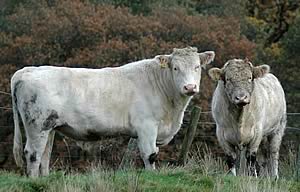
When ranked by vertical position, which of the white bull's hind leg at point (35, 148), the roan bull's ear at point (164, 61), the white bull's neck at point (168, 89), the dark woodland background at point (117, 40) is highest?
the roan bull's ear at point (164, 61)

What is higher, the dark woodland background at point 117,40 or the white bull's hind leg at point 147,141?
the white bull's hind leg at point 147,141

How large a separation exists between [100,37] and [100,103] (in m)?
17.2

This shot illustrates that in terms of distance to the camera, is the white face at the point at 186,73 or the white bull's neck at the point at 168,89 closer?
the white face at the point at 186,73

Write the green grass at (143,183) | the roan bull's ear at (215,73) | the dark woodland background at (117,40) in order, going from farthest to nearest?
1. the dark woodland background at (117,40)
2. the roan bull's ear at (215,73)
3. the green grass at (143,183)

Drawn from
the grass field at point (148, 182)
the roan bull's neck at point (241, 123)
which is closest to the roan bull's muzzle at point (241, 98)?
the roan bull's neck at point (241, 123)

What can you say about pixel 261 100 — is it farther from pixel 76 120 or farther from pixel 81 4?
pixel 81 4

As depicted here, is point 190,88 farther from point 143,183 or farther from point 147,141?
point 143,183

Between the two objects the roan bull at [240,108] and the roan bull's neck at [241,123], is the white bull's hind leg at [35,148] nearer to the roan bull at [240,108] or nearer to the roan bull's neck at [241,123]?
the roan bull at [240,108]

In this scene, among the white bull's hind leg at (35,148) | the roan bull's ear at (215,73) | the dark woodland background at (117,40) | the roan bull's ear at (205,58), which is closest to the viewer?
the white bull's hind leg at (35,148)

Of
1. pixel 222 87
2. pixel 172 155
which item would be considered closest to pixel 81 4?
pixel 172 155

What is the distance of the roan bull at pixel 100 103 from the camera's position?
12.1 meters

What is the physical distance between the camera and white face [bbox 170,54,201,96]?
12.3m

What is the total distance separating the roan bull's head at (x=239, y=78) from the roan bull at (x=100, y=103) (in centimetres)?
42

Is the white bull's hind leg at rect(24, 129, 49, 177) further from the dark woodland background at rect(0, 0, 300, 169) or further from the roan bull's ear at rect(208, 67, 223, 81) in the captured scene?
the dark woodland background at rect(0, 0, 300, 169)
